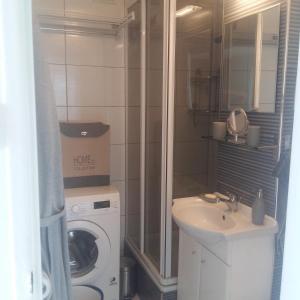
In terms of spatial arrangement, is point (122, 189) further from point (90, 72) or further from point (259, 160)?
point (259, 160)

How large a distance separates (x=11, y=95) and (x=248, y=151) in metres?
1.58

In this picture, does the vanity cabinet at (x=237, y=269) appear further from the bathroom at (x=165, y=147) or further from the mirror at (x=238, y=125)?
the mirror at (x=238, y=125)

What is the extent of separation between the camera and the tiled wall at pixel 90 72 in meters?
2.59

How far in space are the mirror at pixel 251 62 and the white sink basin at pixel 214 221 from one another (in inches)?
24.0

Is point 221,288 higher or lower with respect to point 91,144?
lower

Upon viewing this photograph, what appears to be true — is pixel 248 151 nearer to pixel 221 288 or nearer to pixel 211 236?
pixel 211 236

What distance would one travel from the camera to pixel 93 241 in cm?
235

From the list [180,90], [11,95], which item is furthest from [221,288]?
[11,95]

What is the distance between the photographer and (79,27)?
2.61m

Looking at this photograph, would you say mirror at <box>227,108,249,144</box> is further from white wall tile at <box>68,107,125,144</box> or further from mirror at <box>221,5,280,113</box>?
white wall tile at <box>68,107,125,144</box>

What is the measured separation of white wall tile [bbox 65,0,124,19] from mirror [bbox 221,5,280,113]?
3.40 ft

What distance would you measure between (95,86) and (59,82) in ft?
0.97

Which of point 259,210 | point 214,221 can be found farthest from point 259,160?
point 214,221

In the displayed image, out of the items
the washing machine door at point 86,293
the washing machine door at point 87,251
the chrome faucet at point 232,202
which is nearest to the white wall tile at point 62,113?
the washing machine door at point 87,251
